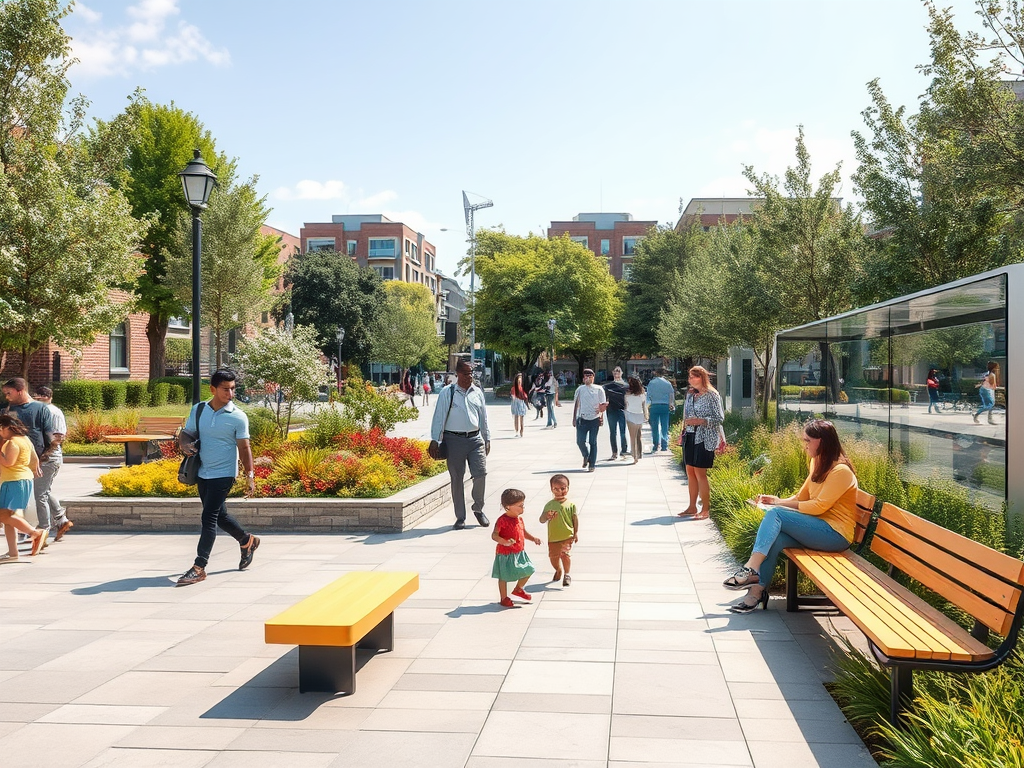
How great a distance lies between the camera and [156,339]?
3494cm

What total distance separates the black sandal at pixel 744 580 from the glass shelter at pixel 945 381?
179 cm

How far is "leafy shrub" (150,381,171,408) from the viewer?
2897cm

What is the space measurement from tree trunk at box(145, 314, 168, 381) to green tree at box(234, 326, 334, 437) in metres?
20.8

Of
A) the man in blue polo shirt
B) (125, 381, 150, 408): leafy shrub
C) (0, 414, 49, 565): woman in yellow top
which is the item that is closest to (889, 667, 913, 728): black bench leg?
the man in blue polo shirt

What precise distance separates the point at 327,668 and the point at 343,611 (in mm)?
324

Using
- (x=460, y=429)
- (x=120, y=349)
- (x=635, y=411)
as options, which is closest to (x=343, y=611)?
(x=460, y=429)

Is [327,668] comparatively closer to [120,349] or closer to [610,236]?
[120,349]

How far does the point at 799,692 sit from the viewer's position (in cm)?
476

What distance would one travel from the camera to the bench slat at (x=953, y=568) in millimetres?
3967

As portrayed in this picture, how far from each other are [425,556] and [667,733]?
4667mm

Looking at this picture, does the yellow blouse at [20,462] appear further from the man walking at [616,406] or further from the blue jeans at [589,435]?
the man walking at [616,406]

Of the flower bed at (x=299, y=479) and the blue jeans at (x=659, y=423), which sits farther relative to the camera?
the blue jeans at (x=659, y=423)

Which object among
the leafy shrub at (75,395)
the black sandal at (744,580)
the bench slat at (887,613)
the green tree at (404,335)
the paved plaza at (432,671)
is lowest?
Result: the paved plaza at (432,671)

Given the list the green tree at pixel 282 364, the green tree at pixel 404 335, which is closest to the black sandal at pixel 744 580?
the green tree at pixel 282 364
